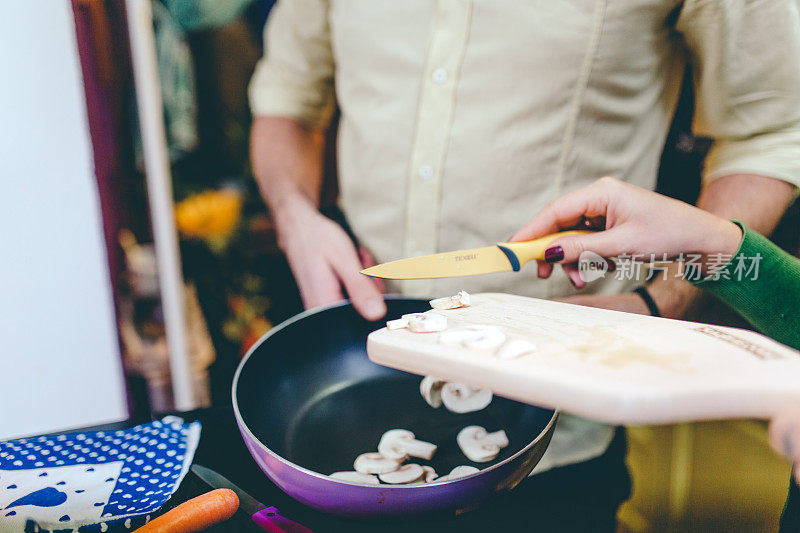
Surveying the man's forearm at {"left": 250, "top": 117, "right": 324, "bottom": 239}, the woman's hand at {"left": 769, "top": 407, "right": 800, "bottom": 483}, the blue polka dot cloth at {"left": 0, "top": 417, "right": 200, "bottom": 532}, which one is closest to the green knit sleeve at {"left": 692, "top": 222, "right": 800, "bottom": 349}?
the woman's hand at {"left": 769, "top": 407, "right": 800, "bottom": 483}

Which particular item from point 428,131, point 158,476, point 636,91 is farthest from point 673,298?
point 158,476

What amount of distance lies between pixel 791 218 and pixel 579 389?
23.9 inches

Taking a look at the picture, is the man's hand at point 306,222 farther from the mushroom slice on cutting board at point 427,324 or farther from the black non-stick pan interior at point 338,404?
the mushroom slice on cutting board at point 427,324

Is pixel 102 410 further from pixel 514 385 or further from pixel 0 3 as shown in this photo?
pixel 514 385

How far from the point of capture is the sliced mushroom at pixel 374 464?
0.52 m

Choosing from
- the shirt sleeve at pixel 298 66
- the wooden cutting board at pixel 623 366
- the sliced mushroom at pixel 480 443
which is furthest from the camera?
the shirt sleeve at pixel 298 66

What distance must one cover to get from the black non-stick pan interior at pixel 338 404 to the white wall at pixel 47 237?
68 centimetres

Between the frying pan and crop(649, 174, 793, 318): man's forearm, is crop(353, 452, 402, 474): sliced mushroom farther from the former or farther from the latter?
crop(649, 174, 793, 318): man's forearm

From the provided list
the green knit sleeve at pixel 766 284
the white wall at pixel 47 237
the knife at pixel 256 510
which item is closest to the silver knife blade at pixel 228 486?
the knife at pixel 256 510

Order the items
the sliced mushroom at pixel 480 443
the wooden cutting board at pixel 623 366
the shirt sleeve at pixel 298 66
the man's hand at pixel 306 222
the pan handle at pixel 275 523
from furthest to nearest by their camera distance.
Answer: the shirt sleeve at pixel 298 66, the man's hand at pixel 306 222, the sliced mushroom at pixel 480 443, the pan handle at pixel 275 523, the wooden cutting board at pixel 623 366

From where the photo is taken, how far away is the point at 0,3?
972 millimetres

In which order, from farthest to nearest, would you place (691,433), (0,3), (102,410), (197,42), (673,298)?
1. (197,42)
2. (102,410)
3. (0,3)
4. (691,433)
5. (673,298)

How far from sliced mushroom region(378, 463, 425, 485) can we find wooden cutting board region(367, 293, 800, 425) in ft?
0.48

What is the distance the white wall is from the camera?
100cm
